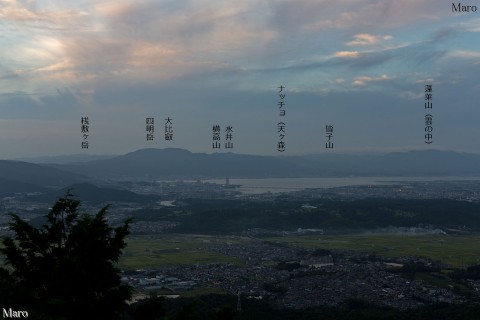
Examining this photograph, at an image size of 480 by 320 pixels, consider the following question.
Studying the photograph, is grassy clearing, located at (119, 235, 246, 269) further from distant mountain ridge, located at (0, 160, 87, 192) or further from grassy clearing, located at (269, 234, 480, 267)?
distant mountain ridge, located at (0, 160, 87, 192)

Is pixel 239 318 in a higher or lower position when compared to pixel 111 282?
lower

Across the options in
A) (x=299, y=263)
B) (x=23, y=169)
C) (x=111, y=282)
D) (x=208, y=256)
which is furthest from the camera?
(x=23, y=169)

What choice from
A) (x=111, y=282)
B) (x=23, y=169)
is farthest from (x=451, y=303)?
(x=23, y=169)

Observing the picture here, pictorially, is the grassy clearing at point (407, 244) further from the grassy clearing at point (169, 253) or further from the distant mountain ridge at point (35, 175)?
the distant mountain ridge at point (35, 175)

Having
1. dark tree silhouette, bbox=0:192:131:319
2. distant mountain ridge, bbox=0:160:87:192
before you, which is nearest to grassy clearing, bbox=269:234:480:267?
dark tree silhouette, bbox=0:192:131:319

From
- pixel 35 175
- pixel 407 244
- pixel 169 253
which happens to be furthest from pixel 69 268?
pixel 35 175

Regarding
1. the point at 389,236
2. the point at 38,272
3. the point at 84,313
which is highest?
the point at 38,272

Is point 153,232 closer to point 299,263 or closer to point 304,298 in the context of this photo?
point 299,263
